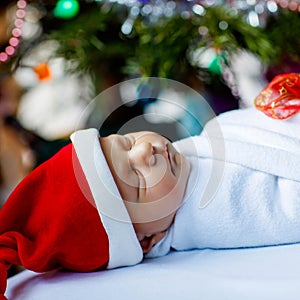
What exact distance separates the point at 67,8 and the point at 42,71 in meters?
0.17

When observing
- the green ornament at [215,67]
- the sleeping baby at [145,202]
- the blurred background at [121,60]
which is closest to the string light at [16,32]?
the blurred background at [121,60]

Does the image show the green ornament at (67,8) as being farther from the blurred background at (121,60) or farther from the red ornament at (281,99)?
the red ornament at (281,99)

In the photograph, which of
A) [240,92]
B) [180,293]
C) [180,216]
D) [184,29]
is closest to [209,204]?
[180,216]

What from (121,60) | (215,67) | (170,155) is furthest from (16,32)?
(170,155)

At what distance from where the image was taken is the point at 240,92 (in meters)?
1.65

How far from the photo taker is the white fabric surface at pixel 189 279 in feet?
2.20

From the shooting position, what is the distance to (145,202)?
841 millimetres

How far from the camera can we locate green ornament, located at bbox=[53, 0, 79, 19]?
152cm

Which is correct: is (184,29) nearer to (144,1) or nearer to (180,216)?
(144,1)

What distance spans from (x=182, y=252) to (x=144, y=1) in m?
0.75

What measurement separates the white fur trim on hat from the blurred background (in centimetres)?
52

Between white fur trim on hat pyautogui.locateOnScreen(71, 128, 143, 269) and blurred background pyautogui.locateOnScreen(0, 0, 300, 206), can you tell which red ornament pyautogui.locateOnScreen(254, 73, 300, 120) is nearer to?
white fur trim on hat pyautogui.locateOnScreen(71, 128, 143, 269)

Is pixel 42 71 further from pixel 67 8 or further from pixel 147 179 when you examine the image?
pixel 147 179

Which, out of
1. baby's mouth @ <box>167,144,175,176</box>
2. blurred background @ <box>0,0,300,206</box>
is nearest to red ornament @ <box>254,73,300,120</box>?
baby's mouth @ <box>167,144,175,176</box>
